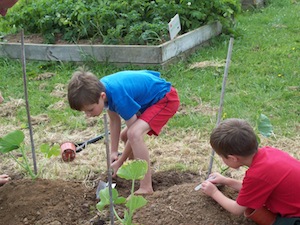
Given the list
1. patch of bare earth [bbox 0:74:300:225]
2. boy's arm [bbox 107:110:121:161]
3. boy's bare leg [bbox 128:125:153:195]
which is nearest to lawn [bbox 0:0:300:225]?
patch of bare earth [bbox 0:74:300:225]

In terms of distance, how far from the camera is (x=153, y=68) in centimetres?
589

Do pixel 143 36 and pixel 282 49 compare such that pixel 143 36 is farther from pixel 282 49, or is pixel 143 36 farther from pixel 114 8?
pixel 282 49

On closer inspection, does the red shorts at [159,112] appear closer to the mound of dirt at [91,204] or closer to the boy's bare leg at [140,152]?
the boy's bare leg at [140,152]

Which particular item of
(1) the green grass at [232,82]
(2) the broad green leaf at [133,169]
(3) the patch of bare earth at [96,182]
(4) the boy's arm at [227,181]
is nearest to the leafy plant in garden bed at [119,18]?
(1) the green grass at [232,82]

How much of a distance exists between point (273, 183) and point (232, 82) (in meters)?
3.08

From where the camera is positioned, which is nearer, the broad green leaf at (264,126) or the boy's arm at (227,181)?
the boy's arm at (227,181)

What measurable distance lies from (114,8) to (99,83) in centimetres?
381

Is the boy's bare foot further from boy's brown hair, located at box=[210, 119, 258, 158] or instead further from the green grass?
the green grass

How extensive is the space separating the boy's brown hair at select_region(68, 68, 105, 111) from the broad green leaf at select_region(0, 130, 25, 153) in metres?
0.39

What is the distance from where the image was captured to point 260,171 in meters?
2.44

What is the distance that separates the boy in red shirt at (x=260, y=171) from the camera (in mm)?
2443

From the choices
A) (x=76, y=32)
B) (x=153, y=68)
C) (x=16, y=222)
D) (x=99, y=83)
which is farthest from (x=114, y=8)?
(x=16, y=222)

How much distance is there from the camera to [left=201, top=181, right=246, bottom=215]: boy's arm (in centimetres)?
260

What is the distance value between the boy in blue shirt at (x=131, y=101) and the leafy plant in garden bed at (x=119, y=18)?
2805 millimetres
